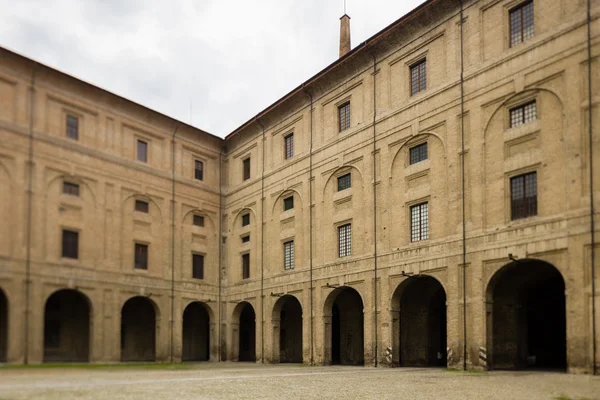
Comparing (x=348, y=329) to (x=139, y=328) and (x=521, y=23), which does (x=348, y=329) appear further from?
(x=521, y=23)

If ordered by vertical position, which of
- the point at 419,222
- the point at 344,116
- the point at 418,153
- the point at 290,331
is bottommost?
the point at 290,331

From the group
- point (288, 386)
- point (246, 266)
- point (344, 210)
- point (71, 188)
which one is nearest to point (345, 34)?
point (344, 210)

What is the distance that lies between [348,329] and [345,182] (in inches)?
327

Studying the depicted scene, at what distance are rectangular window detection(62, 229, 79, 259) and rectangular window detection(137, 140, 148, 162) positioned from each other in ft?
35.3

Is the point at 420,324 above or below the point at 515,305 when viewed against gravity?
below

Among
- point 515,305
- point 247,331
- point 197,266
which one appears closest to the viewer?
point 515,305

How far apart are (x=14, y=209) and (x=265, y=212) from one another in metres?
19.5

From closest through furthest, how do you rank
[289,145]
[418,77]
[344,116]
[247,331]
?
[418,77] → [344,116] → [289,145] → [247,331]

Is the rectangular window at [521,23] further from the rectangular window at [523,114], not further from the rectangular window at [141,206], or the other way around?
the rectangular window at [141,206]

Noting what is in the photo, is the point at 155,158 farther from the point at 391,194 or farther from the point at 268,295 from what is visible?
the point at 391,194

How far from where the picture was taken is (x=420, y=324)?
28.7 meters

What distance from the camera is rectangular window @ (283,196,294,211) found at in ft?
112

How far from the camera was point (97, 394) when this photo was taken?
42.4 feet

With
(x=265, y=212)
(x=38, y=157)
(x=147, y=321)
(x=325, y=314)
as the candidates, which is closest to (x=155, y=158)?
(x=265, y=212)
